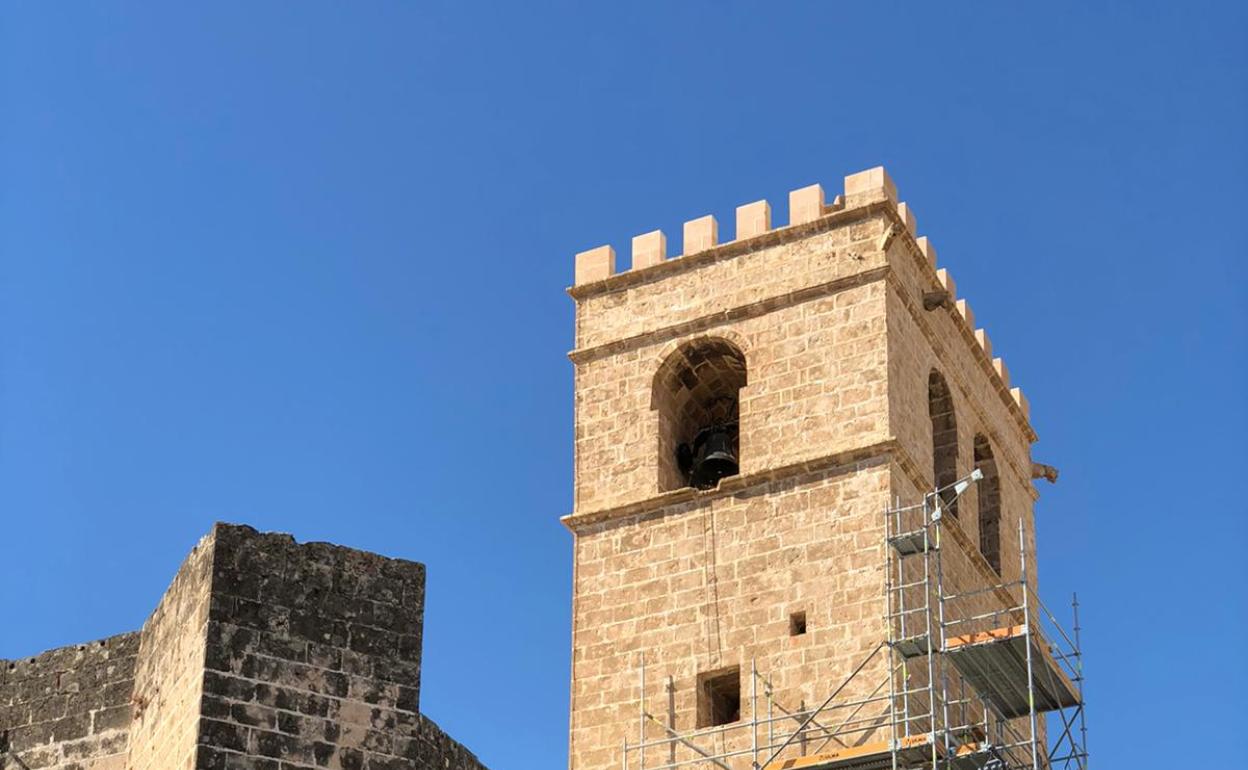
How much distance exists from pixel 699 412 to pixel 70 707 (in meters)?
16.5

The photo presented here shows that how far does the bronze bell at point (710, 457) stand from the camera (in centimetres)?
2734

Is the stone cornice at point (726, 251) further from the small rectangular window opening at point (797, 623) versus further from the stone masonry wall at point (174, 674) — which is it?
the stone masonry wall at point (174, 674)

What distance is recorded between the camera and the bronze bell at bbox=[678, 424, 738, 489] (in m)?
27.3

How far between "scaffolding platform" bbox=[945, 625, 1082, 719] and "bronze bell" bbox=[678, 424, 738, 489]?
410 cm

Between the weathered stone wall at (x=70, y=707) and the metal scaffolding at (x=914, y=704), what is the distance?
10.8 metres

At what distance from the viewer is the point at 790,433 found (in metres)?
26.4

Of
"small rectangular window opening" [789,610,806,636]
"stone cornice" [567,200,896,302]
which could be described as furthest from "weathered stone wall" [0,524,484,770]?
"stone cornice" [567,200,896,302]

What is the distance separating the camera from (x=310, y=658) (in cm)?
1166

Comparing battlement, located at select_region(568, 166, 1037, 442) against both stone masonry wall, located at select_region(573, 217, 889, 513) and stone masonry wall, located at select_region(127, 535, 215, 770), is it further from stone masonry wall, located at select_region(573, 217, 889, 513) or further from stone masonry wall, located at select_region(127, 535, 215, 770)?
stone masonry wall, located at select_region(127, 535, 215, 770)

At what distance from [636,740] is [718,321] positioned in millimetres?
4645

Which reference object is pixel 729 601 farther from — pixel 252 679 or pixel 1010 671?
pixel 252 679

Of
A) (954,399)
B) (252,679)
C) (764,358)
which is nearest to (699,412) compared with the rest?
(764,358)

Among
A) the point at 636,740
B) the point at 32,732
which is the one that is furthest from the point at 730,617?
the point at 32,732

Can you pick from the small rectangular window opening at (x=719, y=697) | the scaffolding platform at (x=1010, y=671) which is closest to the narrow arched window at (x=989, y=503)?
the small rectangular window opening at (x=719, y=697)
